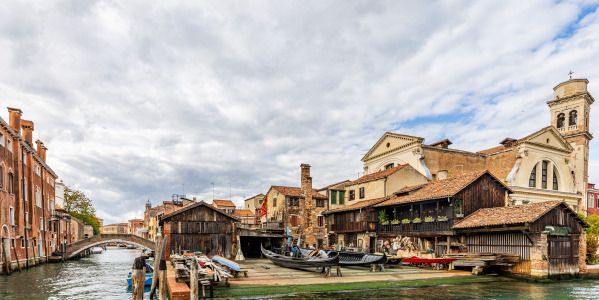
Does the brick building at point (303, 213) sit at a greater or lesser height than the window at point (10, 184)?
lesser

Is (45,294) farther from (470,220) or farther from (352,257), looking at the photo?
(470,220)

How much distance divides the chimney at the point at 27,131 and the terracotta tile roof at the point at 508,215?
36032 millimetres

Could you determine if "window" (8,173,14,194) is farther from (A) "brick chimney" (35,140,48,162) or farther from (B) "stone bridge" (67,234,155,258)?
(B) "stone bridge" (67,234,155,258)

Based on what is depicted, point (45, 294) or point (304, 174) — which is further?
point (304, 174)

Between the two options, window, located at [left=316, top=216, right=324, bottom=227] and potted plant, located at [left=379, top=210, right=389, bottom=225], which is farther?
window, located at [left=316, top=216, right=324, bottom=227]

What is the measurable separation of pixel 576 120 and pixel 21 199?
54699 mm

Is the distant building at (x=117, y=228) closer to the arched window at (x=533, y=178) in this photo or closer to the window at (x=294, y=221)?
the window at (x=294, y=221)

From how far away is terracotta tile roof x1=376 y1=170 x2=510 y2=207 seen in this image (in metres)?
25.5

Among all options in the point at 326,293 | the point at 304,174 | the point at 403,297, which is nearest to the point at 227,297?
the point at 326,293

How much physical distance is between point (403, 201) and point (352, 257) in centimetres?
610

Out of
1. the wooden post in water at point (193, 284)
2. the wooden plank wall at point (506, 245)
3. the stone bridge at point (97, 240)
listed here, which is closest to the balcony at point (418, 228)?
the wooden plank wall at point (506, 245)

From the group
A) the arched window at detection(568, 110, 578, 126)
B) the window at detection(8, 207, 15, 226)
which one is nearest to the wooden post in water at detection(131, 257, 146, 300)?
the window at detection(8, 207, 15, 226)

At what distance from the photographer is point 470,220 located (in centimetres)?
2423

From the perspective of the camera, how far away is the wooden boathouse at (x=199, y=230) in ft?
98.3
